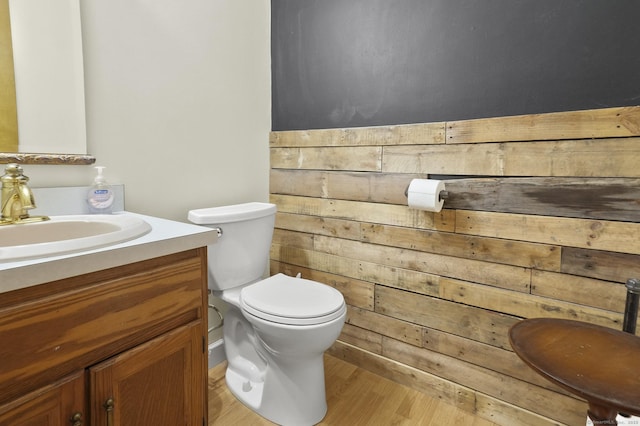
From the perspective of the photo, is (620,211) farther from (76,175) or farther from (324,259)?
(76,175)

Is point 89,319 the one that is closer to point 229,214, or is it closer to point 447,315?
point 229,214

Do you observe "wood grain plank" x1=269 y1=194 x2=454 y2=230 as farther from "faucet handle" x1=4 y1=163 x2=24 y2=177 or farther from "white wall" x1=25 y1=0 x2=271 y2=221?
"faucet handle" x1=4 y1=163 x2=24 y2=177

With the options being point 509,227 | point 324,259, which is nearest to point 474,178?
point 509,227

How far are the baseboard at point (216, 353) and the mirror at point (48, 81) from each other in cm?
109

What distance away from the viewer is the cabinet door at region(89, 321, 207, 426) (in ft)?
2.77

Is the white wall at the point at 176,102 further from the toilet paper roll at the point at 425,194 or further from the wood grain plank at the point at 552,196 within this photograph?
the wood grain plank at the point at 552,196

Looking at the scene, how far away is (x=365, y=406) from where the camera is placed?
1.60 metres

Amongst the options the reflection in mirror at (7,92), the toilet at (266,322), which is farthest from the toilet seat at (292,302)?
the reflection in mirror at (7,92)

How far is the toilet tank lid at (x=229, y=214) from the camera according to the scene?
1502 mm

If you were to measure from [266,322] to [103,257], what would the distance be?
2.25 feet

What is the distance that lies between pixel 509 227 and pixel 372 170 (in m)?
0.65

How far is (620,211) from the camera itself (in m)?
1.21

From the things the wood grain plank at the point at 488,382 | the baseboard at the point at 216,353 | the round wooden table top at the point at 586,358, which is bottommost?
the baseboard at the point at 216,353

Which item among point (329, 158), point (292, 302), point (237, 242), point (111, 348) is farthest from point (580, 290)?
point (111, 348)
